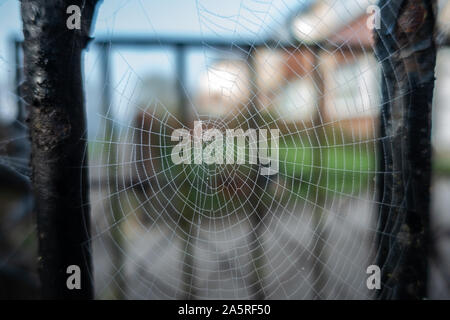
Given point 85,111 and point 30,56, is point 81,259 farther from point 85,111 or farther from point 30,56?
point 30,56

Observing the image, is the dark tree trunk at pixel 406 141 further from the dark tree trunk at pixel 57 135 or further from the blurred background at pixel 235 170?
the dark tree trunk at pixel 57 135

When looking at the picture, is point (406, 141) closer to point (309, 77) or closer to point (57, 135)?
point (309, 77)

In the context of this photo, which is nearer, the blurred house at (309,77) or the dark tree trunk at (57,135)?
the dark tree trunk at (57,135)

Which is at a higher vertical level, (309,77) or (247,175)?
(309,77)

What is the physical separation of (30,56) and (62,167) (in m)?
0.24

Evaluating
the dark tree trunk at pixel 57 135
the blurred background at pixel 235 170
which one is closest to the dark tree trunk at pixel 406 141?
the blurred background at pixel 235 170

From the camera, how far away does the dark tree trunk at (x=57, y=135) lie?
582mm

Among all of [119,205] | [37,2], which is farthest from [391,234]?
[37,2]

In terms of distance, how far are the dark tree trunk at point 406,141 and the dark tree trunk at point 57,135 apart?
0.74 metres

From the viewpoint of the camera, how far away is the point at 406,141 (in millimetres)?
695

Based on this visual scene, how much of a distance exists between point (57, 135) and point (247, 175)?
0.68 metres

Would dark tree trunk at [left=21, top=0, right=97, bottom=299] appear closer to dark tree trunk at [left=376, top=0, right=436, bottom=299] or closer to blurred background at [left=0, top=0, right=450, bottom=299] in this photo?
blurred background at [left=0, top=0, right=450, bottom=299]

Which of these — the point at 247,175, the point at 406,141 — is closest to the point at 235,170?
the point at 247,175

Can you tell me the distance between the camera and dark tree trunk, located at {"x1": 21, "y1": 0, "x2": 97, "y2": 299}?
0.58 metres
